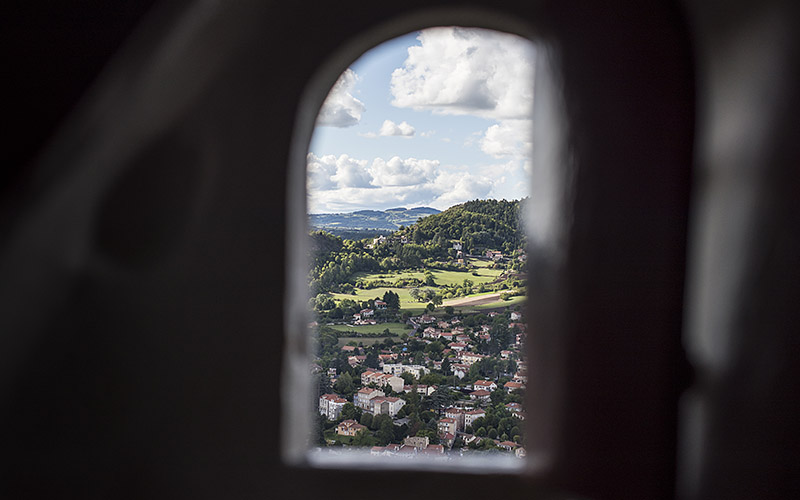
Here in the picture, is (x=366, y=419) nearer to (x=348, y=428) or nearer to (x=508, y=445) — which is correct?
(x=348, y=428)

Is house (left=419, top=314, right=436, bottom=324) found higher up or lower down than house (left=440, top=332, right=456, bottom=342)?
higher up

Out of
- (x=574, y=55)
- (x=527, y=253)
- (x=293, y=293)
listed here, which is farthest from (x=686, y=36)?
(x=293, y=293)

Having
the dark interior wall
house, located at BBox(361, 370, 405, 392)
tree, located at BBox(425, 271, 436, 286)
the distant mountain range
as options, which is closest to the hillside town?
house, located at BBox(361, 370, 405, 392)

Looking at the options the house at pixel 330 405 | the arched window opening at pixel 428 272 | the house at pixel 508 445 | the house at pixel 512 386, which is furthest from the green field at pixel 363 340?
the house at pixel 508 445

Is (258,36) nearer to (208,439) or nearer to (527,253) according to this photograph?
(527,253)

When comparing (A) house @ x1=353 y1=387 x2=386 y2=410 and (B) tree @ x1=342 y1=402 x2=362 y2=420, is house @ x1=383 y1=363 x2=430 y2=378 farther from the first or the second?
(B) tree @ x1=342 y1=402 x2=362 y2=420

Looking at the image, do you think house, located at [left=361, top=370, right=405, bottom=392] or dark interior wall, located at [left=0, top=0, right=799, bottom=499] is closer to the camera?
dark interior wall, located at [left=0, top=0, right=799, bottom=499]

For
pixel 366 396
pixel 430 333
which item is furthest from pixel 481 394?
pixel 366 396
